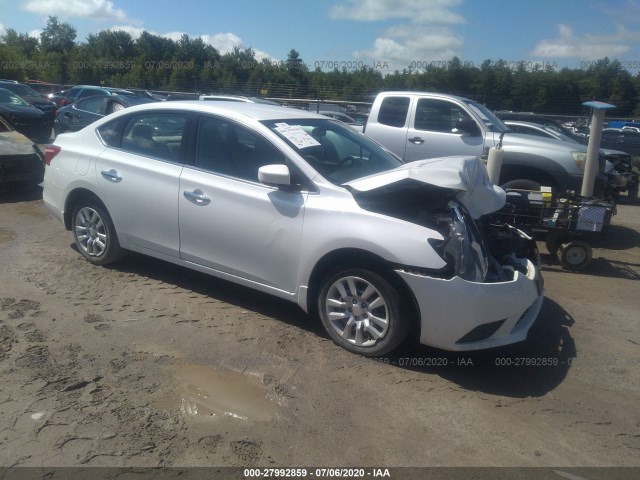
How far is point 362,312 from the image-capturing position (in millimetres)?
4223

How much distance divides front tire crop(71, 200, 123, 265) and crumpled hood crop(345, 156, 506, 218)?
2683 millimetres

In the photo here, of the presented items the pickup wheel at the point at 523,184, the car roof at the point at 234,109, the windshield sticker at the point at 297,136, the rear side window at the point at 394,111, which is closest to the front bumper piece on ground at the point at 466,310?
the windshield sticker at the point at 297,136

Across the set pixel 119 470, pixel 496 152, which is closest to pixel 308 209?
pixel 119 470

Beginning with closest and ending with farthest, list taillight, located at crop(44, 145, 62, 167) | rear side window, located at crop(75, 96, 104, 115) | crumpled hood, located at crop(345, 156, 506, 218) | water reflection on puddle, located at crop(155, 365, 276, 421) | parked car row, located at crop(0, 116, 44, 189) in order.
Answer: water reflection on puddle, located at crop(155, 365, 276, 421), crumpled hood, located at crop(345, 156, 506, 218), taillight, located at crop(44, 145, 62, 167), parked car row, located at crop(0, 116, 44, 189), rear side window, located at crop(75, 96, 104, 115)

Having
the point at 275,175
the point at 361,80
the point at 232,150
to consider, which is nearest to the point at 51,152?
the point at 232,150

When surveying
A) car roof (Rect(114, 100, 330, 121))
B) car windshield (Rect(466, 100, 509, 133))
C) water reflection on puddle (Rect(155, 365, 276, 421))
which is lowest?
water reflection on puddle (Rect(155, 365, 276, 421))

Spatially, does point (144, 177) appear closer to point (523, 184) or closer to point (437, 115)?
point (523, 184)

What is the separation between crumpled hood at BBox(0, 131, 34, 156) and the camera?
30.6 feet

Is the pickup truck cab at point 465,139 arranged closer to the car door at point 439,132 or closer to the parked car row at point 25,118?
the car door at point 439,132

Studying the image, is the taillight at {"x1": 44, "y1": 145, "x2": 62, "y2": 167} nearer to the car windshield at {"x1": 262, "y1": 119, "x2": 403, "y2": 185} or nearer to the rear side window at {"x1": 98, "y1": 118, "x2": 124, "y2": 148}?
the rear side window at {"x1": 98, "y1": 118, "x2": 124, "y2": 148}

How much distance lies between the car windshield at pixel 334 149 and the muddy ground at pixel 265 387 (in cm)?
132

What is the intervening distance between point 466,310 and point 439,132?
5959 millimetres

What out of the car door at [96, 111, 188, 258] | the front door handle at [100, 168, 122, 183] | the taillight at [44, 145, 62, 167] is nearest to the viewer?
the car door at [96, 111, 188, 258]

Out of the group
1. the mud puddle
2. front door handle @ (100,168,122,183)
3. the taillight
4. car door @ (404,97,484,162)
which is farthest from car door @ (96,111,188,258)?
car door @ (404,97,484,162)
